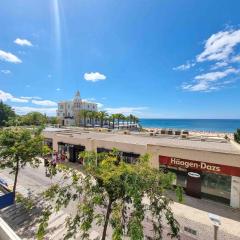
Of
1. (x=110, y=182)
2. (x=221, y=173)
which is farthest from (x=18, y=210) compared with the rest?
(x=221, y=173)

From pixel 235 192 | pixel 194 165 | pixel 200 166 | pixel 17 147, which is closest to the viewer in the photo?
pixel 17 147

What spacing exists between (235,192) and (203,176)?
2.48 metres

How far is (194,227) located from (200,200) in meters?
4.31

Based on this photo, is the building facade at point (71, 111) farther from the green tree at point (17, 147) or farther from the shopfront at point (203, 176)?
the shopfront at point (203, 176)

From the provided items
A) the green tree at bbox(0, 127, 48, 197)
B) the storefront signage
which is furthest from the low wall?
the storefront signage

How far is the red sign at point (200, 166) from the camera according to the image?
1472 cm

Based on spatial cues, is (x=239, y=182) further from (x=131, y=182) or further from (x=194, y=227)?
(x=131, y=182)

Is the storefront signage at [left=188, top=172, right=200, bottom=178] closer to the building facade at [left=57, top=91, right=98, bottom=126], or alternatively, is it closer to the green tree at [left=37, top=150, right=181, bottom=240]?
the green tree at [left=37, top=150, right=181, bottom=240]

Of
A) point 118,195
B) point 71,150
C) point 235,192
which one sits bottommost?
point 235,192

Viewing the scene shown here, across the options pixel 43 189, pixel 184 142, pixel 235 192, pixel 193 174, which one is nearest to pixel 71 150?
pixel 43 189

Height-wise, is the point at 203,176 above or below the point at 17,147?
below

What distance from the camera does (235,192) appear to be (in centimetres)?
1479

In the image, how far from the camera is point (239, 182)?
14656mm

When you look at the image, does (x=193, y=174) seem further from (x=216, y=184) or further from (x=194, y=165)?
(x=216, y=184)
